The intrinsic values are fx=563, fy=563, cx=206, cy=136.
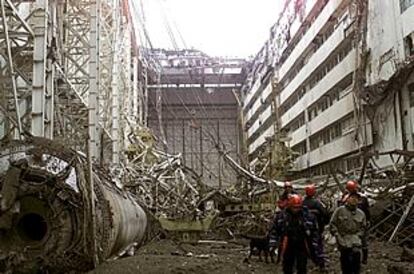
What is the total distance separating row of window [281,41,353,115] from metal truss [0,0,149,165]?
1283 centimetres

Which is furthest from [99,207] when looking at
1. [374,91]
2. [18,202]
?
[374,91]

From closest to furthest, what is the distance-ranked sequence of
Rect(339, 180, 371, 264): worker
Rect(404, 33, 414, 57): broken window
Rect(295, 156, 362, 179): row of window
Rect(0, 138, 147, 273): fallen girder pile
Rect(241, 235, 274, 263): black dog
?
Rect(0, 138, 147, 273): fallen girder pile → Rect(339, 180, 371, 264): worker → Rect(241, 235, 274, 263): black dog → Rect(404, 33, 414, 57): broken window → Rect(295, 156, 362, 179): row of window

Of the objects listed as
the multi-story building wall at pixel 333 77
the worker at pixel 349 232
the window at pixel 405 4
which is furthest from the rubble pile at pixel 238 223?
the worker at pixel 349 232

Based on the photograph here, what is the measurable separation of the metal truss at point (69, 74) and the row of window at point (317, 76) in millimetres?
12834

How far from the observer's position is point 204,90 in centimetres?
5912

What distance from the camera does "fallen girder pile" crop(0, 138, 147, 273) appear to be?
29.1 ft

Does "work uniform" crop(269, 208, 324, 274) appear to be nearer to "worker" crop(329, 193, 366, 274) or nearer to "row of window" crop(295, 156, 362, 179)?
"worker" crop(329, 193, 366, 274)

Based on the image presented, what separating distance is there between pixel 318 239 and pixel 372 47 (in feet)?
62.5

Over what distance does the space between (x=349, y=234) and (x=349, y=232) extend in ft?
0.11

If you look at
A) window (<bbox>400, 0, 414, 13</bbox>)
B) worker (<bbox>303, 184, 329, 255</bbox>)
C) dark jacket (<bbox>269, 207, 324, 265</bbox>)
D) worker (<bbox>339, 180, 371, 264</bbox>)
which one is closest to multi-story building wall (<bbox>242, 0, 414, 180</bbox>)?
window (<bbox>400, 0, 414, 13</bbox>)

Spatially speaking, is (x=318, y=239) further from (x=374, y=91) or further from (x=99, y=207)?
(x=374, y=91)

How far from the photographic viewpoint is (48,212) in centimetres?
913

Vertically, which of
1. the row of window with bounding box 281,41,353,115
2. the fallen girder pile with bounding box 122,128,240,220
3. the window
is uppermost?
the row of window with bounding box 281,41,353,115

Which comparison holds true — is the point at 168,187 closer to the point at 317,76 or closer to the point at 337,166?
the point at 337,166
